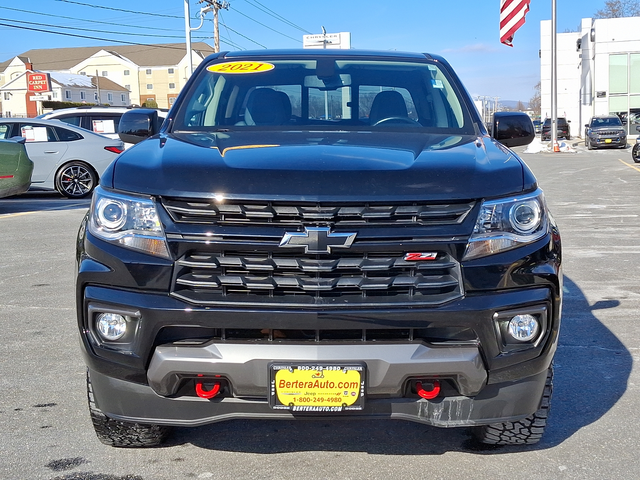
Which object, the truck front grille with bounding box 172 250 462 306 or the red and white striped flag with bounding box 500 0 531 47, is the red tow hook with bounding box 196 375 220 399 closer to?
the truck front grille with bounding box 172 250 462 306

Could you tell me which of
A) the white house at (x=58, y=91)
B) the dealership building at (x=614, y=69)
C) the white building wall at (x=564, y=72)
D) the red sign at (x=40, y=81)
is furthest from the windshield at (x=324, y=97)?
the white house at (x=58, y=91)

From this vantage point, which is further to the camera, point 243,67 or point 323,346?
point 243,67

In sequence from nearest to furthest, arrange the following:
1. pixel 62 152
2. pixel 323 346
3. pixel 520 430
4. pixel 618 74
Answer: pixel 323 346 → pixel 520 430 → pixel 62 152 → pixel 618 74

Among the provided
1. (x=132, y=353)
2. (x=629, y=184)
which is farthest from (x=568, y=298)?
(x=629, y=184)

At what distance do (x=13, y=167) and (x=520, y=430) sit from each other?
35.3 ft

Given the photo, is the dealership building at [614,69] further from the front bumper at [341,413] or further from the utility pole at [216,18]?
the front bumper at [341,413]

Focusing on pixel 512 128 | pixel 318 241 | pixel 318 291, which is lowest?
pixel 318 291

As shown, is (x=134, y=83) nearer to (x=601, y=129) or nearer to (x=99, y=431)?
(x=601, y=129)

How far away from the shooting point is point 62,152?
14.9 meters

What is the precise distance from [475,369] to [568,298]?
3.81m

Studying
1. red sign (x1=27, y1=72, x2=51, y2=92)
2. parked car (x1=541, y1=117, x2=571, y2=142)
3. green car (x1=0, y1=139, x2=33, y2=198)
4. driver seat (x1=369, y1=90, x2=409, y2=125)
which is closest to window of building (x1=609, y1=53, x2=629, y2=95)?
parked car (x1=541, y1=117, x2=571, y2=142)

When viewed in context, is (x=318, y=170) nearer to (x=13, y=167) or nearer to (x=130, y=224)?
(x=130, y=224)

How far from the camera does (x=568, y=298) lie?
637cm

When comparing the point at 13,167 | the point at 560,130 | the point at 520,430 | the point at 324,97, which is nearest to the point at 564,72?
the point at 560,130
